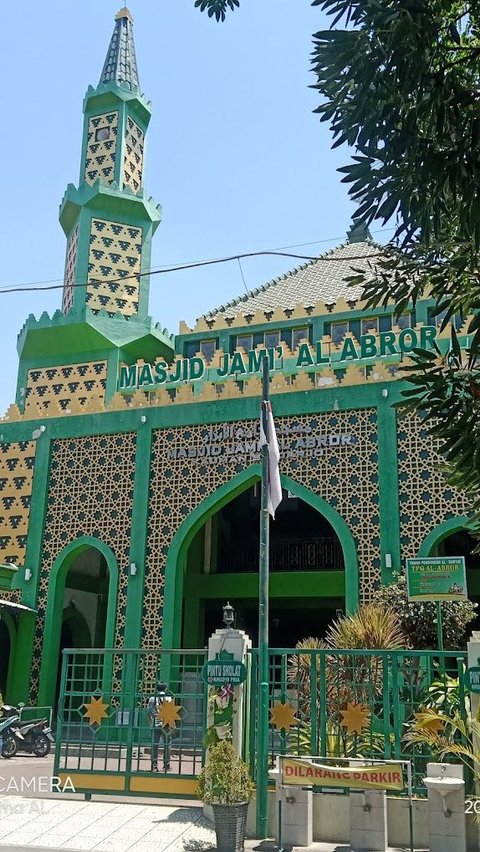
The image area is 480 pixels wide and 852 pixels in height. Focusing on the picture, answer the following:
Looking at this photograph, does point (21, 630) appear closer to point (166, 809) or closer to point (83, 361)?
point (83, 361)

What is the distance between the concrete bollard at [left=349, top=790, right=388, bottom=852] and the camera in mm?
6520

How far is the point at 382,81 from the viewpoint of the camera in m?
3.79

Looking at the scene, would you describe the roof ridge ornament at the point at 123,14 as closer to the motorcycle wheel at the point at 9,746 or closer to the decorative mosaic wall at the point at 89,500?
the decorative mosaic wall at the point at 89,500

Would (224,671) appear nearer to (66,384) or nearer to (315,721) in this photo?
(315,721)

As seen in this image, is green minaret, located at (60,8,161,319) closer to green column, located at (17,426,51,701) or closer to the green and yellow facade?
the green and yellow facade

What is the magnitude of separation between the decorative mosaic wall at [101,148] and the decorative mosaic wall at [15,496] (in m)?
7.22

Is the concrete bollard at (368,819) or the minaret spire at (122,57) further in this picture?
the minaret spire at (122,57)

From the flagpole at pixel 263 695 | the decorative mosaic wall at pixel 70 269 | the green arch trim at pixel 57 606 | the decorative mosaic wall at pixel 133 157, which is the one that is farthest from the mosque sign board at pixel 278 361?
the flagpole at pixel 263 695

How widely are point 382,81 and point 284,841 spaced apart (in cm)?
583

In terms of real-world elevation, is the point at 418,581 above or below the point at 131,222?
below

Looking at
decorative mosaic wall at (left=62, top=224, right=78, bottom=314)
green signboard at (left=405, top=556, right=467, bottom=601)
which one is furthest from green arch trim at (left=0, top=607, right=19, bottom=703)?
green signboard at (left=405, top=556, right=467, bottom=601)

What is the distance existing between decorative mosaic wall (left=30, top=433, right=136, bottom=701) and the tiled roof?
6.32 meters

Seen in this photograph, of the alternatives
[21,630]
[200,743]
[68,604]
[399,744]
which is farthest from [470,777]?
[68,604]

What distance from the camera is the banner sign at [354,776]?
6.43 m
